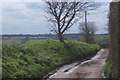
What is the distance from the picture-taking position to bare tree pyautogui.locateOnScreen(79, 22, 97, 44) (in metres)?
32.0

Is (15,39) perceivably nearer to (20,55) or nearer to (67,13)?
(20,55)

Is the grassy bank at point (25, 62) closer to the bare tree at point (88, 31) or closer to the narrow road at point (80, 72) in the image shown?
the narrow road at point (80, 72)

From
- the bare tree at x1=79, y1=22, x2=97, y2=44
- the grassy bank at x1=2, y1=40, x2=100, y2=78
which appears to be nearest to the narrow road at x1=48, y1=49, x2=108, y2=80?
the grassy bank at x1=2, y1=40, x2=100, y2=78

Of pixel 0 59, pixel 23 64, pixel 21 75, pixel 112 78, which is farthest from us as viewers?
pixel 23 64

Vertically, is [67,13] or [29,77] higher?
[67,13]

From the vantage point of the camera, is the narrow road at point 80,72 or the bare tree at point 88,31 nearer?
the narrow road at point 80,72

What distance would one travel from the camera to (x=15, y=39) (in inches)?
624

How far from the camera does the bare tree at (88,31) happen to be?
32031mm

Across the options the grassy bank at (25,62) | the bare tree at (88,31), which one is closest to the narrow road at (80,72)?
the grassy bank at (25,62)

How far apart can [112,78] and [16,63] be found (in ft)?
13.6

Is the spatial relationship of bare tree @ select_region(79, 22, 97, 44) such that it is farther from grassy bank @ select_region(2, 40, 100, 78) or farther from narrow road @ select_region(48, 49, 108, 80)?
narrow road @ select_region(48, 49, 108, 80)

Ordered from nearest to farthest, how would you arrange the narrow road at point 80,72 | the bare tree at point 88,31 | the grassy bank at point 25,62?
the grassy bank at point 25,62, the narrow road at point 80,72, the bare tree at point 88,31

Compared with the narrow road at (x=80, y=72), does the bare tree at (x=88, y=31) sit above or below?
above

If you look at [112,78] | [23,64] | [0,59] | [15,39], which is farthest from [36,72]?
[15,39]
